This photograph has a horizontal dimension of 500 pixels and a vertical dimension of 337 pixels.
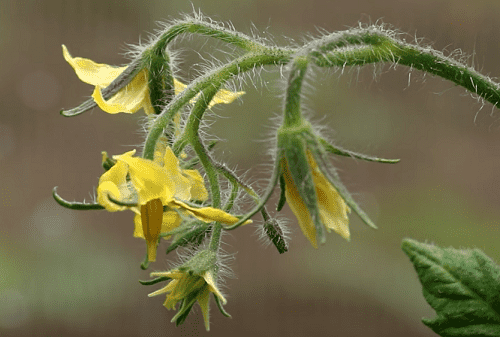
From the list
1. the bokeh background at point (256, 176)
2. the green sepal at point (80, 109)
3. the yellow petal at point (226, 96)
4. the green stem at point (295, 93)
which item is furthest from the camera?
the bokeh background at point (256, 176)

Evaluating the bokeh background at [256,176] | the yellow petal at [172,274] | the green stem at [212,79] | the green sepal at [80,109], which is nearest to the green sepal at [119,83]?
the green sepal at [80,109]

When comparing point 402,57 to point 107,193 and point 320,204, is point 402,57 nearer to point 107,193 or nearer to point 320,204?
point 320,204

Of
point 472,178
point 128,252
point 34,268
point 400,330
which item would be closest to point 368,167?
point 472,178

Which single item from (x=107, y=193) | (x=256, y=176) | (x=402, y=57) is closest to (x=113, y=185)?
(x=107, y=193)

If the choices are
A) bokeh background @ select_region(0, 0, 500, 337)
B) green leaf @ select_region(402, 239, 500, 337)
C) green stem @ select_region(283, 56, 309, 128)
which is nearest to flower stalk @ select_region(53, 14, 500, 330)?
green stem @ select_region(283, 56, 309, 128)

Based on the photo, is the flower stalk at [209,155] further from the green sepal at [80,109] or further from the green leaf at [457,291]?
the green leaf at [457,291]

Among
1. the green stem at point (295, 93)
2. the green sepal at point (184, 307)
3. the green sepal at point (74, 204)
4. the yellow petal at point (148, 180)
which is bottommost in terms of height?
the green sepal at point (184, 307)
